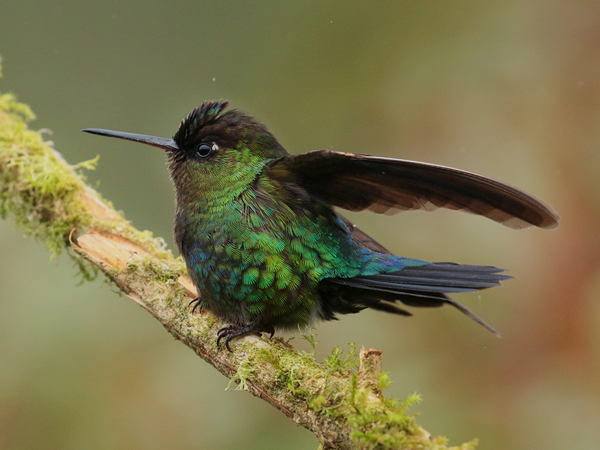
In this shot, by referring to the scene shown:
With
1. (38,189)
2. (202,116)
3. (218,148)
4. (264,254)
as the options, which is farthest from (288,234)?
(38,189)

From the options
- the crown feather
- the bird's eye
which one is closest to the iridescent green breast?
the bird's eye

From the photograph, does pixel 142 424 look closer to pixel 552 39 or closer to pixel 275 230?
pixel 275 230

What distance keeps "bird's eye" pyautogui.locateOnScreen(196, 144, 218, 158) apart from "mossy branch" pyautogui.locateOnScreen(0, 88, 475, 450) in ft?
2.43

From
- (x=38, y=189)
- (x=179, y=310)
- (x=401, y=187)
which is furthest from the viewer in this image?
(x=38, y=189)

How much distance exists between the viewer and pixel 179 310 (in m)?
3.23

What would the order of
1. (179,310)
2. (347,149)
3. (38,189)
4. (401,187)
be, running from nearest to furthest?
(401,187) → (179,310) → (38,189) → (347,149)

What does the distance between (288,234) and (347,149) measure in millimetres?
3668

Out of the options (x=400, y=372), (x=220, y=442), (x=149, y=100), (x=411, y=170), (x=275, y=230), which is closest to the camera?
(x=411, y=170)

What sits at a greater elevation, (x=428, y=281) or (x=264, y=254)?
(x=428, y=281)

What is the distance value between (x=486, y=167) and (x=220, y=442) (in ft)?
12.4

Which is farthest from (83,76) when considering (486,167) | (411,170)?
(411,170)

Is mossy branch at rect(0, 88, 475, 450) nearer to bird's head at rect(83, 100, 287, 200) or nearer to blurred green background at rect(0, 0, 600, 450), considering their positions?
bird's head at rect(83, 100, 287, 200)

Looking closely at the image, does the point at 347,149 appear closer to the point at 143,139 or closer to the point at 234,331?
the point at 143,139

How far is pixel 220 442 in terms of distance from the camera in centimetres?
456
